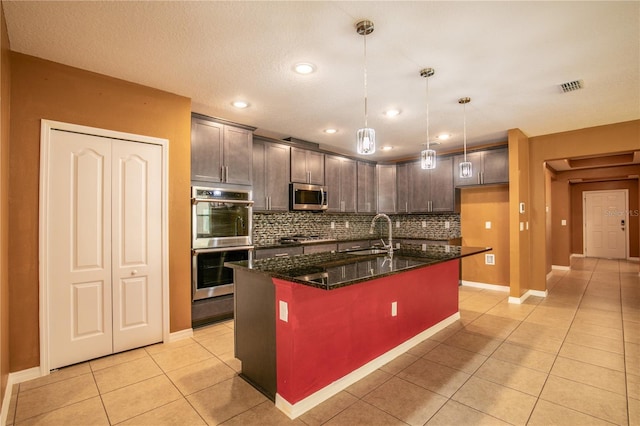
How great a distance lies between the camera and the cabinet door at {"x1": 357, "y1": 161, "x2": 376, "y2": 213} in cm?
604

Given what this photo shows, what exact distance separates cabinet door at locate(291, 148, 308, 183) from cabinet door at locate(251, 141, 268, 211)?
51cm

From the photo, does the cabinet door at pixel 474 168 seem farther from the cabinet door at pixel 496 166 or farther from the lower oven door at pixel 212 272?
the lower oven door at pixel 212 272

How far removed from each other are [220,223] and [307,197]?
1.64 metres

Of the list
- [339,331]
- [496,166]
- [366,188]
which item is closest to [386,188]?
[366,188]

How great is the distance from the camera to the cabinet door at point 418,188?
598cm

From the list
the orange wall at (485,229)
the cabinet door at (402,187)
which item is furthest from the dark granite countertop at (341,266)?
the cabinet door at (402,187)

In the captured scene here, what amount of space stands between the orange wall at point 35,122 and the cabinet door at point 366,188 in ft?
12.0

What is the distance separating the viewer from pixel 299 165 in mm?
4918

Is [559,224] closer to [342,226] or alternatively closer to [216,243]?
[342,226]

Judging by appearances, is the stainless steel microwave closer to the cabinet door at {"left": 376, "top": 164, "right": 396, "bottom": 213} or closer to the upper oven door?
the upper oven door

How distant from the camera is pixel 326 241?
5020mm

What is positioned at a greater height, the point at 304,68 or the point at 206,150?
the point at 304,68

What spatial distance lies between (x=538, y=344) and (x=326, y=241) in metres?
2.96

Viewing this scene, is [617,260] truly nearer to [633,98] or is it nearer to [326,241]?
[633,98]
